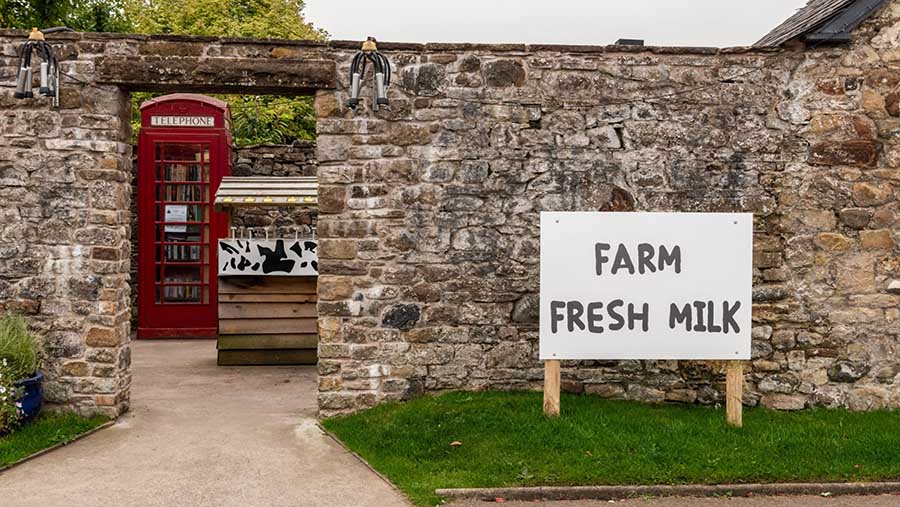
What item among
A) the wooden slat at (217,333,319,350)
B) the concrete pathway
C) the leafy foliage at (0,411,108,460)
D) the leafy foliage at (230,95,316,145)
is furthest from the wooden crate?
the leafy foliage at (230,95,316,145)

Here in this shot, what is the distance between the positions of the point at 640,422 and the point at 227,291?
5623 mm

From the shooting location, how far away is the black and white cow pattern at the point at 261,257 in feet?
35.6

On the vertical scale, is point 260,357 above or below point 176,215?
below

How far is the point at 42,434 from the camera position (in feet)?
23.4

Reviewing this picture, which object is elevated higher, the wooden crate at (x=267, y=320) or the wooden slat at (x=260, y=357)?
the wooden crate at (x=267, y=320)

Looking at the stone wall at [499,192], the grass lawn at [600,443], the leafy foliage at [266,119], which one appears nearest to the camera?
the grass lawn at [600,443]

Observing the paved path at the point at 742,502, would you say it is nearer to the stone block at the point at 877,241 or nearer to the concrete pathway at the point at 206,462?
the concrete pathway at the point at 206,462

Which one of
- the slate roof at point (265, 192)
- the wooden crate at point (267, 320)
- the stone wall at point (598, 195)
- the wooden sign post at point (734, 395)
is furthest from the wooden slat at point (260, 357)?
the wooden sign post at point (734, 395)

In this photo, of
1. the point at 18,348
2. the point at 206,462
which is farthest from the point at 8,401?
the point at 206,462

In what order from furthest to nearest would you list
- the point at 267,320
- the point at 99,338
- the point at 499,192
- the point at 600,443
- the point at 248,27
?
1. the point at 248,27
2. the point at 267,320
3. the point at 499,192
4. the point at 99,338
5. the point at 600,443

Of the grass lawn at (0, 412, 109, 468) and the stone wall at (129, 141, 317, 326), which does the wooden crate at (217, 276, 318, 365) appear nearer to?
the stone wall at (129, 141, 317, 326)

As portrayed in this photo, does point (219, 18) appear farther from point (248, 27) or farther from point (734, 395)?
point (734, 395)

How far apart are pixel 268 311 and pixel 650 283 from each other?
17.6ft

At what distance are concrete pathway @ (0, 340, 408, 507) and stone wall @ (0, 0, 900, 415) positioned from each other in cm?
59
